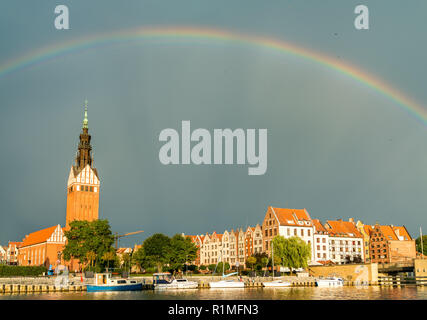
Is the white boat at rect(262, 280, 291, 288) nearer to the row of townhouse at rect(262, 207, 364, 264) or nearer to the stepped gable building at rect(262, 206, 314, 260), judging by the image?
the row of townhouse at rect(262, 207, 364, 264)

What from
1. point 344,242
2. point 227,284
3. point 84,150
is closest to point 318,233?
point 344,242

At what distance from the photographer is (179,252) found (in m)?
113

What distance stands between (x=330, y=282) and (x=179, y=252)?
38367mm

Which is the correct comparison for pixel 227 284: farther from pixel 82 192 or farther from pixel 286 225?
pixel 82 192

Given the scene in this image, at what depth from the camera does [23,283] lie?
7900 centimetres

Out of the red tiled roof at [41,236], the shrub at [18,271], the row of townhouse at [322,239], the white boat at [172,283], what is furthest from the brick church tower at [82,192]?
the white boat at [172,283]

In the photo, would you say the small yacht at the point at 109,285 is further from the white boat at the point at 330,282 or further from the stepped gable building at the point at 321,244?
the stepped gable building at the point at 321,244

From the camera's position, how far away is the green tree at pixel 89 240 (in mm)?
Result: 102438

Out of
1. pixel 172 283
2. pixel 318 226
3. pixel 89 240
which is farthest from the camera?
pixel 318 226

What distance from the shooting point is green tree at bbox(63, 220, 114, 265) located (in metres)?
102

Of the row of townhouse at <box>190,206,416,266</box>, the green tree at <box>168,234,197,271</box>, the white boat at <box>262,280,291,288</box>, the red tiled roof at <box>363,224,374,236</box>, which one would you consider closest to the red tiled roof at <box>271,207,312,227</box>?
the row of townhouse at <box>190,206,416,266</box>

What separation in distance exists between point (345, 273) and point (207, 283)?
30427 millimetres

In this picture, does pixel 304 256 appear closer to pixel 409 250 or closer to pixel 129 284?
pixel 129 284
